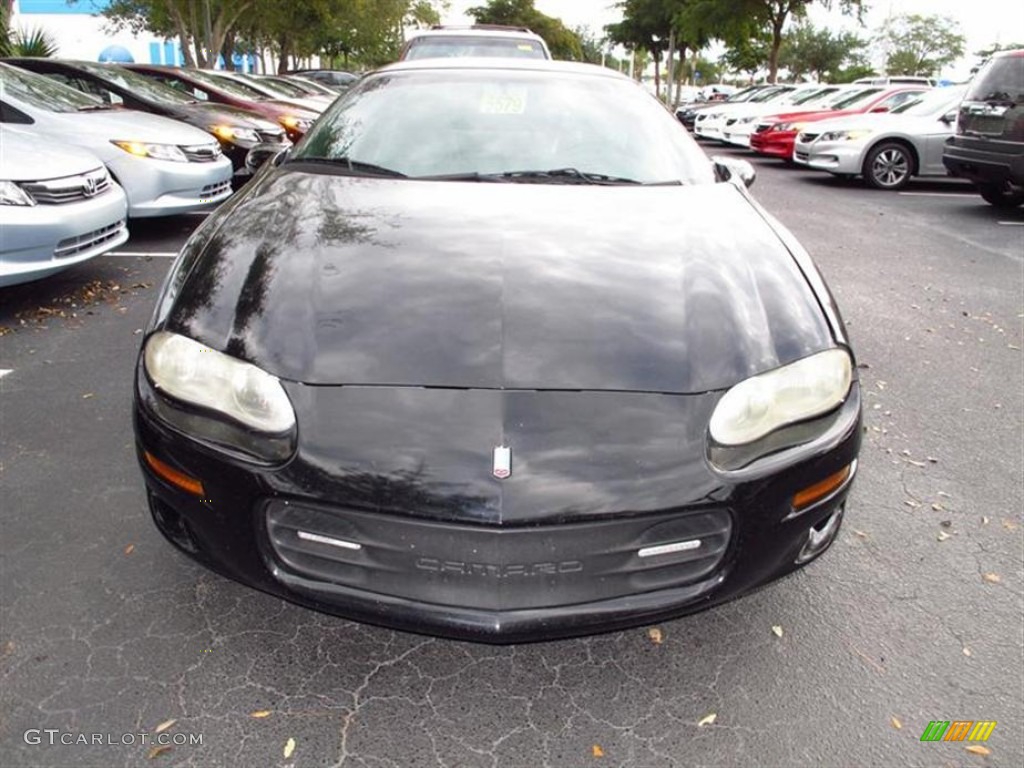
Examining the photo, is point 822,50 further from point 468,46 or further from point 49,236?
point 49,236

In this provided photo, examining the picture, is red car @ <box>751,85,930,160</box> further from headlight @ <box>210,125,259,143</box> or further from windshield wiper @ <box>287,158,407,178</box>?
windshield wiper @ <box>287,158,407,178</box>

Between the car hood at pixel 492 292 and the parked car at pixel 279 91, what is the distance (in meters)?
9.67

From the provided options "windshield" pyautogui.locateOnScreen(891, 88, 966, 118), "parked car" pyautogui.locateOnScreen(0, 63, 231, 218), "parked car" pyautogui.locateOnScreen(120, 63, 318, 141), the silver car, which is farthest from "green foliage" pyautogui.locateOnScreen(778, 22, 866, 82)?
the silver car

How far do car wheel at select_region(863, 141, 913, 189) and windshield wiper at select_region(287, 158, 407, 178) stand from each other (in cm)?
1005

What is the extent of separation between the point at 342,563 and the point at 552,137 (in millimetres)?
2049

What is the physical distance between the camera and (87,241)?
500 cm

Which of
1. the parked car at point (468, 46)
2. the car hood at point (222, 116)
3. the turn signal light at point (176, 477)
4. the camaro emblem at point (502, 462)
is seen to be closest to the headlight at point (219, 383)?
the turn signal light at point (176, 477)

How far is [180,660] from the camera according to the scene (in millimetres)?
2086

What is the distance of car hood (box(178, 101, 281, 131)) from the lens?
8414 millimetres

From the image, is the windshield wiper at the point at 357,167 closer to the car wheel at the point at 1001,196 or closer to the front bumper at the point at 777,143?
the car wheel at the point at 1001,196

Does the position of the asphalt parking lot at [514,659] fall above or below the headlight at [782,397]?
below

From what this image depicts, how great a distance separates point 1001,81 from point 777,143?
5.86m

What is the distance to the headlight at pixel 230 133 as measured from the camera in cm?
838

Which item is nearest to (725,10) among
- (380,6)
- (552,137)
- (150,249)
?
(380,6)
